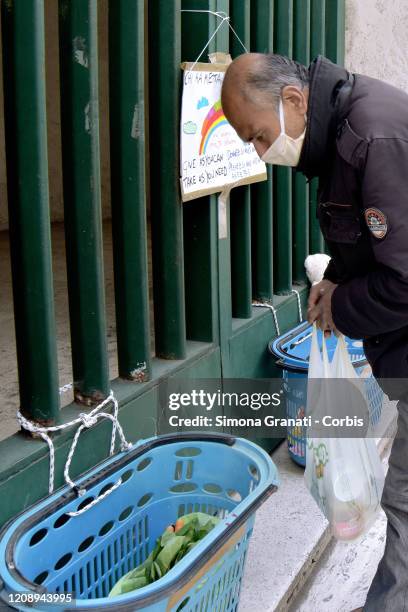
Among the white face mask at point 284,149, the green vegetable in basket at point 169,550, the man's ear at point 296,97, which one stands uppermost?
the man's ear at point 296,97

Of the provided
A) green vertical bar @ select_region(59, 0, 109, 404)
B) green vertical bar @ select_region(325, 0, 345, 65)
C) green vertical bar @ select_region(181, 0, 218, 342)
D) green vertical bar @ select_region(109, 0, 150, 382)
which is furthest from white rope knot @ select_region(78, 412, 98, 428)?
green vertical bar @ select_region(325, 0, 345, 65)

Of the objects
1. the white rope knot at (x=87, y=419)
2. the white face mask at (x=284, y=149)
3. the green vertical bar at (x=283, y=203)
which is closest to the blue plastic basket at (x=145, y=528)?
the white rope knot at (x=87, y=419)

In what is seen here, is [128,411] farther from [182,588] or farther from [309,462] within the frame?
[182,588]

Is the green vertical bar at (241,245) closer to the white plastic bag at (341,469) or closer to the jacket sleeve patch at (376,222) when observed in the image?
the white plastic bag at (341,469)

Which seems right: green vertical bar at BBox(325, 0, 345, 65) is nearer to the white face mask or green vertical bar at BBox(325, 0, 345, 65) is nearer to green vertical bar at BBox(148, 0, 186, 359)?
green vertical bar at BBox(148, 0, 186, 359)

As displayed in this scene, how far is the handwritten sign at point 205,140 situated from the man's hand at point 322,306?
704mm

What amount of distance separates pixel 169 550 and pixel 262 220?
1849 millimetres

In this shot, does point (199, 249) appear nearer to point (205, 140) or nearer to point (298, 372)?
point (205, 140)

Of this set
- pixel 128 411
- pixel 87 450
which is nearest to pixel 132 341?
pixel 128 411

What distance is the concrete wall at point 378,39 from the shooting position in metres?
4.29

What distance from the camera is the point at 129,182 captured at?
2438 mm

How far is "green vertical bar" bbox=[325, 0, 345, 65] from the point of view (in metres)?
4.00

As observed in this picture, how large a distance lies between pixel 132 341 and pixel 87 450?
0.45 meters

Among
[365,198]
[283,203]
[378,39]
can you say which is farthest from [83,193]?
[378,39]
